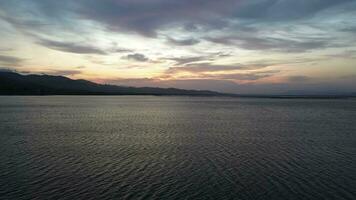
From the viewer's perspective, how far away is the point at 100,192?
16.9m

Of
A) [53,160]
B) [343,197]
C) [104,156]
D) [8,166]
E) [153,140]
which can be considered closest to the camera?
[343,197]

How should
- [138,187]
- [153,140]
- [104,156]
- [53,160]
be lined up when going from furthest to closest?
[153,140] < [104,156] < [53,160] < [138,187]

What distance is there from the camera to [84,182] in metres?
18.6

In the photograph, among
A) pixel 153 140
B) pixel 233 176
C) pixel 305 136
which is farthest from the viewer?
pixel 305 136

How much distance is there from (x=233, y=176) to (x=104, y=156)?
35.9ft

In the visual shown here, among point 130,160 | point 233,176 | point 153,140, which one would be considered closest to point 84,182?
point 130,160

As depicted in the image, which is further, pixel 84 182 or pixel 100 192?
pixel 84 182

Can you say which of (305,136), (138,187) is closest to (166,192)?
(138,187)

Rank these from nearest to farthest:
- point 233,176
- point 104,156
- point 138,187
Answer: point 138,187, point 233,176, point 104,156

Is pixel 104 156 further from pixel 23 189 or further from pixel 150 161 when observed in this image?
pixel 23 189

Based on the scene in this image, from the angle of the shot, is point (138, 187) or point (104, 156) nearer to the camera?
point (138, 187)

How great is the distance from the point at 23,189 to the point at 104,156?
30.9 feet

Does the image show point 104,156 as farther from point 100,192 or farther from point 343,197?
point 343,197

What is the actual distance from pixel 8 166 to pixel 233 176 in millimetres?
14821
